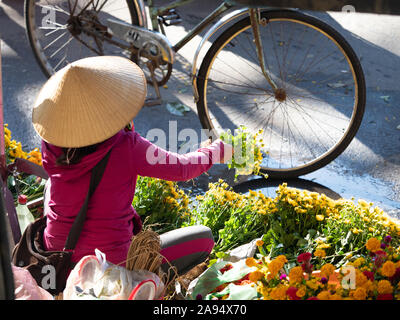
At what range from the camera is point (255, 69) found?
4.65m

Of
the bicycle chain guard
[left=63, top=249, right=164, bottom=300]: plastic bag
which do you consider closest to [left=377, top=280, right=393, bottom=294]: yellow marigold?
[left=63, top=249, right=164, bottom=300]: plastic bag

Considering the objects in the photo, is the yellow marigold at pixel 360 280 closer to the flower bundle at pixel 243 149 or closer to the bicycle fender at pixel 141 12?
the flower bundle at pixel 243 149

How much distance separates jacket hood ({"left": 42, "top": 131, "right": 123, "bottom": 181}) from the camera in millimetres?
2117

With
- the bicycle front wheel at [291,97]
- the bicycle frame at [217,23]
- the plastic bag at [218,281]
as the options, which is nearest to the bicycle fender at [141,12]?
the bicycle frame at [217,23]

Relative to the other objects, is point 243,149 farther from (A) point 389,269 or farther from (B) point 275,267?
(A) point 389,269

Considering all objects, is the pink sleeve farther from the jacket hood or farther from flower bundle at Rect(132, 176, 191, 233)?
flower bundle at Rect(132, 176, 191, 233)

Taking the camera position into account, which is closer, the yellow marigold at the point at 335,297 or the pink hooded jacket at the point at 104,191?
the yellow marigold at the point at 335,297

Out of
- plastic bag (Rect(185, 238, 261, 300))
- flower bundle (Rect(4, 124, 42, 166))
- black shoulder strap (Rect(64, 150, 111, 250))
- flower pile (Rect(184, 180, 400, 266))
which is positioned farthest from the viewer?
flower bundle (Rect(4, 124, 42, 166))

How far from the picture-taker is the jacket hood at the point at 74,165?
2.12 meters

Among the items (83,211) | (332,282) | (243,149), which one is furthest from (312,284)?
(243,149)

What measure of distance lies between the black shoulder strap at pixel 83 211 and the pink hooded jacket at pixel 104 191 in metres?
0.02

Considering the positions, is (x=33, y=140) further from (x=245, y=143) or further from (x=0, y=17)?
(x=0, y=17)

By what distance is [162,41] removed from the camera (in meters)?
3.86

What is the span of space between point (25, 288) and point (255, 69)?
10.5 feet
